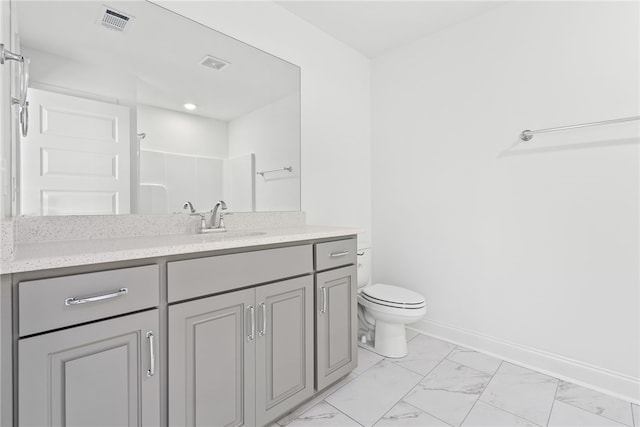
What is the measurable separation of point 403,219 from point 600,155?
126 centimetres

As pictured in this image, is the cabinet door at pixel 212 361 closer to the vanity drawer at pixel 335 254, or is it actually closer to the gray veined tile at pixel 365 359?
the vanity drawer at pixel 335 254

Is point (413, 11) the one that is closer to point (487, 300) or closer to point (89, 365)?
point (487, 300)

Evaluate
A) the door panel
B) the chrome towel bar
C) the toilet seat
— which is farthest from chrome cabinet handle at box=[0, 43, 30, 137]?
the chrome towel bar

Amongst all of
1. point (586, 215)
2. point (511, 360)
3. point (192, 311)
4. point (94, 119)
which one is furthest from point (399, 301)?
point (94, 119)

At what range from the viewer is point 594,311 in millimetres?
1735

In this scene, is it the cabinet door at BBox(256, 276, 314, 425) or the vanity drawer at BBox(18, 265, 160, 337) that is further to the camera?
the cabinet door at BBox(256, 276, 314, 425)

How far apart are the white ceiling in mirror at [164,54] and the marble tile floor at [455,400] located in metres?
1.68

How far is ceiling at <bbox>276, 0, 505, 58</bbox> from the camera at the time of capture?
6.76 ft

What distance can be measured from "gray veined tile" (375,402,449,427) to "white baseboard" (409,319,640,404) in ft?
2.93

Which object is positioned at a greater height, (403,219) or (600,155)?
(600,155)

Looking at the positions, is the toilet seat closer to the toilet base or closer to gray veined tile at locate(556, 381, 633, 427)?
the toilet base

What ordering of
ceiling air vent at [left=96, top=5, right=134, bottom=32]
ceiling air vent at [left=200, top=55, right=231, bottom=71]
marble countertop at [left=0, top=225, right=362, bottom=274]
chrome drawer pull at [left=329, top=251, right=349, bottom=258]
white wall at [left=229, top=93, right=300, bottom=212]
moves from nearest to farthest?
1. marble countertop at [left=0, top=225, right=362, bottom=274]
2. ceiling air vent at [left=96, top=5, right=134, bottom=32]
3. chrome drawer pull at [left=329, top=251, right=349, bottom=258]
4. ceiling air vent at [left=200, top=55, right=231, bottom=71]
5. white wall at [left=229, top=93, right=300, bottom=212]

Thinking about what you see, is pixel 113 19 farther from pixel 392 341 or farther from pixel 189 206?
pixel 392 341

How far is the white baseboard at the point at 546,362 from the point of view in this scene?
1638 millimetres
